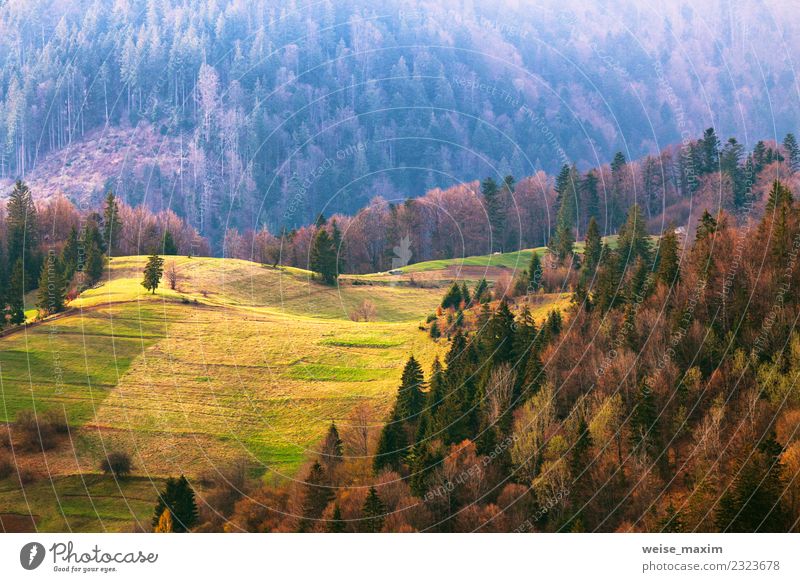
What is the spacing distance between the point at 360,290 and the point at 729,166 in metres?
63.5

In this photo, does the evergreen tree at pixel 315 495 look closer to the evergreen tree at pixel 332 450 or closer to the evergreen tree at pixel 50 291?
the evergreen tree at pixel 332 450

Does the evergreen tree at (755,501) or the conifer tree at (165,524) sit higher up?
the evergreen tree at (755,501)

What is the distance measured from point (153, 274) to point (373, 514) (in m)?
56.9

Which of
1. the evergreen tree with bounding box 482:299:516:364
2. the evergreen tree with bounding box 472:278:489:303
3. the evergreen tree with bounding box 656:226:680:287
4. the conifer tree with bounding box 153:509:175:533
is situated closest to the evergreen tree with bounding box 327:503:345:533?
the conifer tree with bounding box 153:509:175:533

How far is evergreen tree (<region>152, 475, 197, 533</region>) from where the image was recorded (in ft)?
235

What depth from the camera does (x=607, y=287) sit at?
3575 inches

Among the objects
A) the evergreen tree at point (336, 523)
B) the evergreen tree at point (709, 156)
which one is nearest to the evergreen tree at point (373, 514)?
the evergreen tree at point (336, 523)

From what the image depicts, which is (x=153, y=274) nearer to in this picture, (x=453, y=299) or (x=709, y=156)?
(x=453, y=299)

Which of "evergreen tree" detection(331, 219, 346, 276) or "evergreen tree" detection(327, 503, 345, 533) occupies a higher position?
"evergreen tree" detection(331, 219, 346, 276)

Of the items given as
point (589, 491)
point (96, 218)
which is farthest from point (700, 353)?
point (96, 218)

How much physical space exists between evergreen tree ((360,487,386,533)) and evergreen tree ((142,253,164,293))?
177ft

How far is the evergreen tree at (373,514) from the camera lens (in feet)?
213

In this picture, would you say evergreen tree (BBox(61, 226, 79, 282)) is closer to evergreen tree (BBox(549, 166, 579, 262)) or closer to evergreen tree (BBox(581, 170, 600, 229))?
evergreen tree (BBox(549, 166, 579, 262))

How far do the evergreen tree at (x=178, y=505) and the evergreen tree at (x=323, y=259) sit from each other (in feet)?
180
